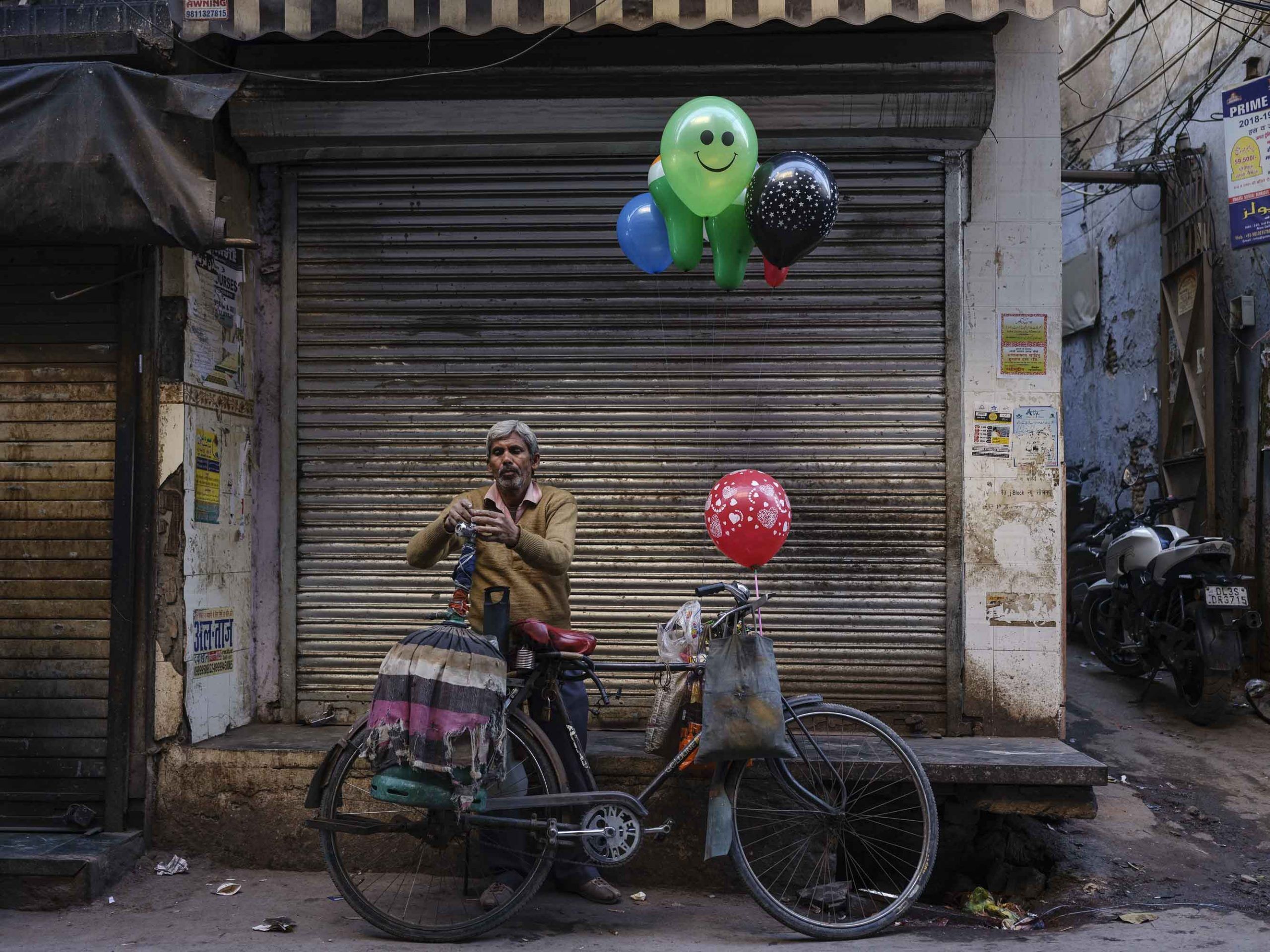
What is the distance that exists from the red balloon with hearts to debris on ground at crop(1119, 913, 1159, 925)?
200cm

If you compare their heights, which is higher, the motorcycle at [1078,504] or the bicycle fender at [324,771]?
the motorcycle at [1078,504]

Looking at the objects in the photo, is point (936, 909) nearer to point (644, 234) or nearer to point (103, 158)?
point (644, 234)

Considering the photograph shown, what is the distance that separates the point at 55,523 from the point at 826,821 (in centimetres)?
371

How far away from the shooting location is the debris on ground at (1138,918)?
4.21 m

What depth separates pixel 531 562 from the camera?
412cm

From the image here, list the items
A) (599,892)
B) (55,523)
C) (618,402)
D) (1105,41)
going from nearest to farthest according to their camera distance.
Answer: (599,892)
(55,523)
(618,402)
(1105,41)

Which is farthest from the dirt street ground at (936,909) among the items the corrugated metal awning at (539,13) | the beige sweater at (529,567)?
the corrugated metal awning at (539,13)

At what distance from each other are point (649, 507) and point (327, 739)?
193cm

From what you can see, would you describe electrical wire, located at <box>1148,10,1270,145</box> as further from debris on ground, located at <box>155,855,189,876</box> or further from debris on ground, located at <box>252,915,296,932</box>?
debris on ground, located at <box>155,855,189,876</box>

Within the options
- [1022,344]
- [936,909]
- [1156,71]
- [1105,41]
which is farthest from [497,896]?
[1156,71]

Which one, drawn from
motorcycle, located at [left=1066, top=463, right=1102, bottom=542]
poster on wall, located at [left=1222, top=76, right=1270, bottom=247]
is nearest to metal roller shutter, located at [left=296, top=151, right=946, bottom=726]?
poster on wall, located at [left=1222, top=76, right=1270, bottom=247]

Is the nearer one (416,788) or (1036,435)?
(416,788)

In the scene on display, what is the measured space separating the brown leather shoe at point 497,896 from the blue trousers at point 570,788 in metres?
0.03

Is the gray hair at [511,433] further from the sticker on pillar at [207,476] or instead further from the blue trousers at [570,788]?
the sticker on pillar at [207,476]
